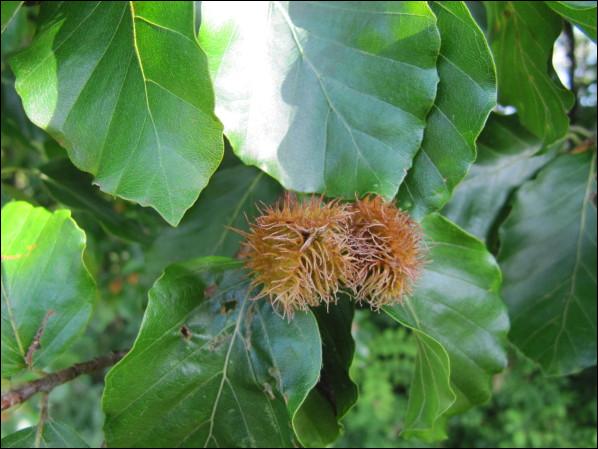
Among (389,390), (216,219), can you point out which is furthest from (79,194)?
(389,390)

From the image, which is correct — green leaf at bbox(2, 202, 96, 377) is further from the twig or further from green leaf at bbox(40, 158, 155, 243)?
green leaf at bbox(40, 158, 155, 243)

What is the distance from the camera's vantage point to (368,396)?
2.97 meters

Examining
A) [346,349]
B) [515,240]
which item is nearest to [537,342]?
[515,240]

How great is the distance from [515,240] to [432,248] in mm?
314

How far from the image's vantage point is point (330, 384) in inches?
32.4

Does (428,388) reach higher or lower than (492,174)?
lower

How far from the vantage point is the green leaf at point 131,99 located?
2.10 feet

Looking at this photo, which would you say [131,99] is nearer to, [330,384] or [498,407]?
[330,384]

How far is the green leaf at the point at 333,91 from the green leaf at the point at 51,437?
1.79 feet

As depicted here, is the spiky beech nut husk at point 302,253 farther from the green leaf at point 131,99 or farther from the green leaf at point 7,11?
the green leaf at point 7,11

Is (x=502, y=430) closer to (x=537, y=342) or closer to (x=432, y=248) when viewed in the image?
(x=537, y=342)

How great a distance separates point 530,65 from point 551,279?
0.42m

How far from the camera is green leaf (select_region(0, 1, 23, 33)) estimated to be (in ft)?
2.71

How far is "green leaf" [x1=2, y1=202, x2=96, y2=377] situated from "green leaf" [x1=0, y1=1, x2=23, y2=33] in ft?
0.87
